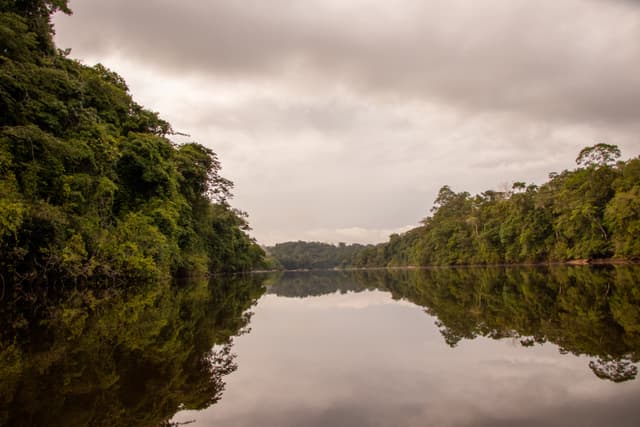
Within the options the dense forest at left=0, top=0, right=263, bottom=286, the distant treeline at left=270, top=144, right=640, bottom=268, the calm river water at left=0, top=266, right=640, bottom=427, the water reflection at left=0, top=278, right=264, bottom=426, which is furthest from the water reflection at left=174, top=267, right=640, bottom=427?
the distant treeline at left=270, top=144, right=640, bottom=268

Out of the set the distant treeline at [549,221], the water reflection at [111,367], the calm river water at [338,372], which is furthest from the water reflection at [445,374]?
the distant treeline at [549,221]

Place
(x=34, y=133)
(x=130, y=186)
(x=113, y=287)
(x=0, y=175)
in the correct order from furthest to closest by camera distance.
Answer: (x=130, y=186) < (x=113, y=287) < (x=34, y=133) < (x=0, y=175)

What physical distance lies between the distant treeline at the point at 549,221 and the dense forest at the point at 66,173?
3676 cm

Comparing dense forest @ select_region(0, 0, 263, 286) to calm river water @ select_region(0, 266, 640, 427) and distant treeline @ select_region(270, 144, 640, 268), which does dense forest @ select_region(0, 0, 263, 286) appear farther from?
distant treeline @ select_region(270, 144, 640, 268)

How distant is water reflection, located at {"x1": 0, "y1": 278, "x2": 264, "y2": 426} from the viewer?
3.49 m

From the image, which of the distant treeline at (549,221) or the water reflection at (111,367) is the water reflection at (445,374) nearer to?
the water reflection at (111,367)

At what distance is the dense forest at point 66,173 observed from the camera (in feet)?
44.1

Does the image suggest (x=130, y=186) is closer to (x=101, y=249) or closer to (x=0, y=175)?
(x=101, y=249)

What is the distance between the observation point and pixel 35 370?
483 cm

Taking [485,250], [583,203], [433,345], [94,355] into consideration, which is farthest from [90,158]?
[485,250]

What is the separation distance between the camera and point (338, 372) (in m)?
4.51

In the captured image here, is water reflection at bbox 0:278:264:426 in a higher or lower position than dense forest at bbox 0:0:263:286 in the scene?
lower

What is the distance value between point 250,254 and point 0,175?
53.7 metres

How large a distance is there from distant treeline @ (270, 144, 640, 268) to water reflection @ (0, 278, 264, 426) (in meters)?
39.8
